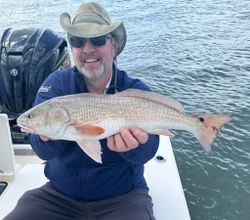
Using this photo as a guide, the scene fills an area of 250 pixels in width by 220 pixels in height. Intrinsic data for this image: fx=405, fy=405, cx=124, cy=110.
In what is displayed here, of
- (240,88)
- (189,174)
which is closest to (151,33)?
(240,88)

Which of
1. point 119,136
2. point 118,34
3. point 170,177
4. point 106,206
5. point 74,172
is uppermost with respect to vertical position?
point 118,34

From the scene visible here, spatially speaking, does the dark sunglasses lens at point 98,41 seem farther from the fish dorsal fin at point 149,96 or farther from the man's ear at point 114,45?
the fish dorsal fin at point 149,96

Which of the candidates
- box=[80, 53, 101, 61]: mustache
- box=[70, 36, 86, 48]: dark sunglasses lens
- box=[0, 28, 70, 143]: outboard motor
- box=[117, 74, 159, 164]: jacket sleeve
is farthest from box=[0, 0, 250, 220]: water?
box=[70, 36, 86, 48]: dark sunglasses lens

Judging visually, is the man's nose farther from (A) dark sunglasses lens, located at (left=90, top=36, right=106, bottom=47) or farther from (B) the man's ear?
(B) the man's ear

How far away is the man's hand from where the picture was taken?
108 inches

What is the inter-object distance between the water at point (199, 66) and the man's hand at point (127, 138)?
243 cm

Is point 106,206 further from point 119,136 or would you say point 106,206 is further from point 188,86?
point 188,86

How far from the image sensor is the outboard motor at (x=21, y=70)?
4473mm

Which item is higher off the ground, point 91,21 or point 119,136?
point 91,21

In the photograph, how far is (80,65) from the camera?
10.4 ft

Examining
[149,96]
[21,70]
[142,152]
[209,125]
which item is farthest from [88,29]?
[21,70]

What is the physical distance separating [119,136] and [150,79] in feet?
21.9

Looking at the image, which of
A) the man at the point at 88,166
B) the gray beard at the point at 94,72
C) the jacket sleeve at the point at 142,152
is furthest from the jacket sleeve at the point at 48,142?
the jacket sleeve at the point at 142,152

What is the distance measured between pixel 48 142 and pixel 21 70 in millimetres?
1760
